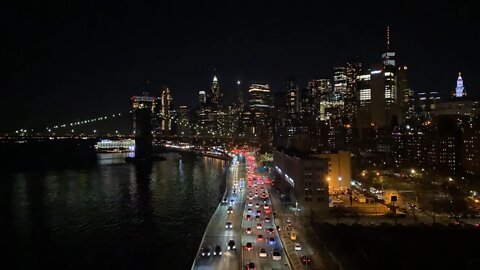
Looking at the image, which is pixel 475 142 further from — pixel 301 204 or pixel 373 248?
pixel 373 248

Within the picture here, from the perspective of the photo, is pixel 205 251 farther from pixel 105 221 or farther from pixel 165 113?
pixel 165 113

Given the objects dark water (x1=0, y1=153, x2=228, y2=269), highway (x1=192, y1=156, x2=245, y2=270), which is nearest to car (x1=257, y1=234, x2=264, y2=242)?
highway (x1=192, y1=156, x2=245, y2=270)

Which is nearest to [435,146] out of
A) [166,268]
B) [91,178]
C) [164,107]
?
[166,268]

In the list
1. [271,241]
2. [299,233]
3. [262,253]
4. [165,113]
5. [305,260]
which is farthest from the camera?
[165,113]

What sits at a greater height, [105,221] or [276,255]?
[276,255]

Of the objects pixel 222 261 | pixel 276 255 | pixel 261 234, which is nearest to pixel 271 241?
pixel 261 234

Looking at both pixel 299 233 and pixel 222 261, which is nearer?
pixel 222 261

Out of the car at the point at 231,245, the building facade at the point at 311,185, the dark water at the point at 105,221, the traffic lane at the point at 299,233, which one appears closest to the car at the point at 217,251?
the car at the point at 231,245

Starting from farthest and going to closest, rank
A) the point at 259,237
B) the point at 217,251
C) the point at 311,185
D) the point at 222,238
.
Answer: the point at 311,185 < the point at 222,238 < the point at 259,237 < the point at 217,251

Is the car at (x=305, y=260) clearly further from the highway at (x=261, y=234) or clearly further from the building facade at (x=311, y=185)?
the building facade at (x=311, y=185)
